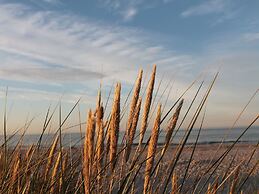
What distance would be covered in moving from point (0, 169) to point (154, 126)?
156 centimetres

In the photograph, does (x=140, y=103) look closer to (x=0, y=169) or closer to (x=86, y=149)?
(x=86, y=149)

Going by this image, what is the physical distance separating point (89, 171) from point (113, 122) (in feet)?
0.83

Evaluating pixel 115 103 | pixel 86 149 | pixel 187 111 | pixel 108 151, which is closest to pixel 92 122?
pixel 86 149

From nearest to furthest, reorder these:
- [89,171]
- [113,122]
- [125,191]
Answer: [89,171] < [113,122] < [125,191]

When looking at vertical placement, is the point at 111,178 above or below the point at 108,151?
below

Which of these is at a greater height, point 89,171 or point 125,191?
point 89,171

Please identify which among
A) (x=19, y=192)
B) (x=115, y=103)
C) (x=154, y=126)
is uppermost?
(x=115, y=103)

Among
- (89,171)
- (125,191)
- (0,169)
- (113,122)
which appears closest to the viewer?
(89,171)

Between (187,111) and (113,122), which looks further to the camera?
(187,111)

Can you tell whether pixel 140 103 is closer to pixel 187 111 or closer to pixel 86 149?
pixel 187 111

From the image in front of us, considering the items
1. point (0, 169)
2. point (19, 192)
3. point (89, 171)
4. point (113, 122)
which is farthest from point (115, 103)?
point (0, 169)

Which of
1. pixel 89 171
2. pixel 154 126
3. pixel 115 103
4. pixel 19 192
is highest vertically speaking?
pixel 115 103

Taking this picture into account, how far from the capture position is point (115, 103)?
161 centimetres

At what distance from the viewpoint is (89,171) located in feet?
4.64
